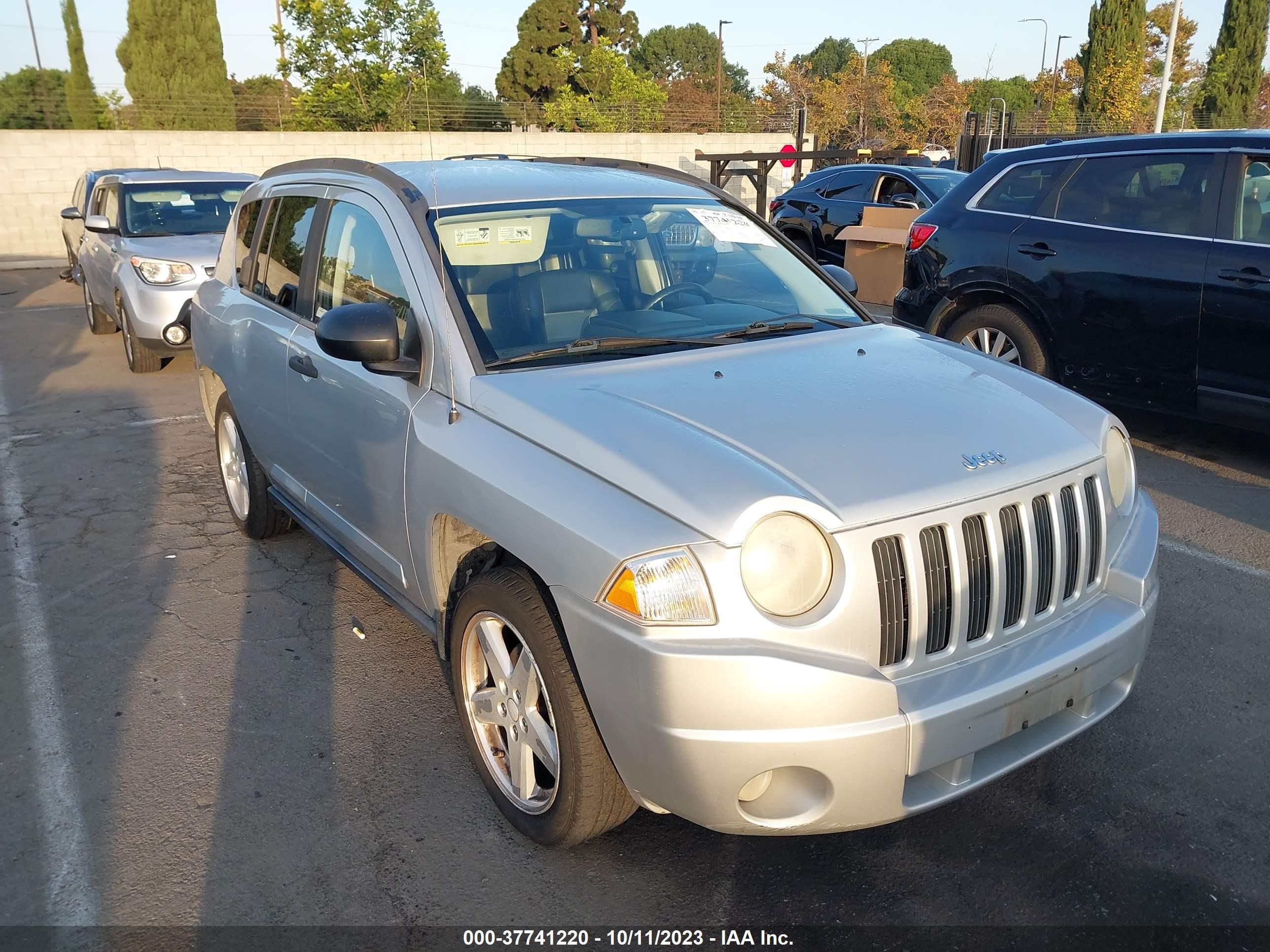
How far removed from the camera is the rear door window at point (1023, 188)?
677 cm

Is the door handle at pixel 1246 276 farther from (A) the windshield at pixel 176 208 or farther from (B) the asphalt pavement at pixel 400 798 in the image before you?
(A) the windshield at pixel 176 208

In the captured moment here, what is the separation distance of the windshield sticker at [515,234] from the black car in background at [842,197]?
1027 cm

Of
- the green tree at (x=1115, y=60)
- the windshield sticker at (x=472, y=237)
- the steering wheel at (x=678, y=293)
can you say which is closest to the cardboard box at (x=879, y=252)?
the steering wheel at (x=678, y=293)

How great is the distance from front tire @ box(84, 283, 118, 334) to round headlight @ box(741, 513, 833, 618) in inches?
436

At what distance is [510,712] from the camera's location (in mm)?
2965

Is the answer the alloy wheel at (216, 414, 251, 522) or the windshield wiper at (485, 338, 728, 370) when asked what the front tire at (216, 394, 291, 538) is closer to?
the alloy wheel at (216, 414, 251, 522)

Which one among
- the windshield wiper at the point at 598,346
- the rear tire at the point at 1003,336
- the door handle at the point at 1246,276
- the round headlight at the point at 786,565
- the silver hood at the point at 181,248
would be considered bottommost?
the rear tire at the point at 1003,336

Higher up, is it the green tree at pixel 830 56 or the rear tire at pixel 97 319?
the green tree at pixel 830 56

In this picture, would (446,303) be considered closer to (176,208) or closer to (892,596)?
(892,596)

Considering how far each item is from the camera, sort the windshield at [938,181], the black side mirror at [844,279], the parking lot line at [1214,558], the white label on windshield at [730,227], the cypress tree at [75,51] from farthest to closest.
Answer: the cypress tree at [75,51] → the windshield at [938,181] → the parking lot line at [1214,558] → the black side mirror at [844,279] → the white label on windshield at [730,227]

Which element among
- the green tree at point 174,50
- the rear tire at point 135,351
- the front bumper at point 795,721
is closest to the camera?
the front bumper at point 795,721

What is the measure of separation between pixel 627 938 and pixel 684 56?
106 meters

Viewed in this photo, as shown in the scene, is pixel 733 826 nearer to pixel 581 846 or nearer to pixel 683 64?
pixel 581 846

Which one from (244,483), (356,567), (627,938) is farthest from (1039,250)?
(627,938)
